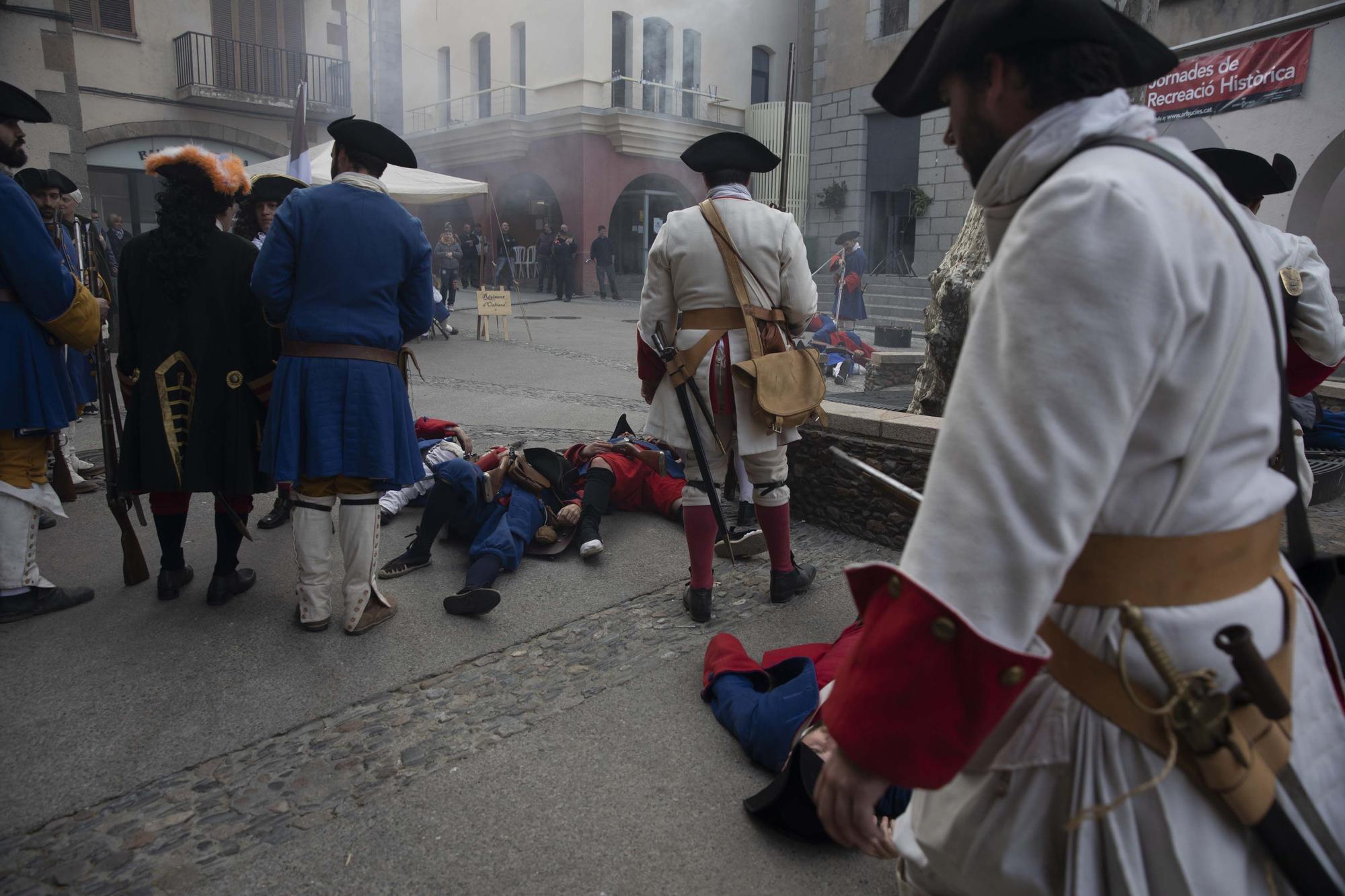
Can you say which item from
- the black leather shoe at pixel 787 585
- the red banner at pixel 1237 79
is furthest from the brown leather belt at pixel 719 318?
the red banner at pixel 1237 79

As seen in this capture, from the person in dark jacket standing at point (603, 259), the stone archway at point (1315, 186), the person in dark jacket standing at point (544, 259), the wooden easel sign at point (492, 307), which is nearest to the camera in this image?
the stone archway at point (1315, 186)

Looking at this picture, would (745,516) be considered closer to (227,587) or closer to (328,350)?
(328,350)

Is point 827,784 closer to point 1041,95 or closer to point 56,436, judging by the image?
point 1041,95

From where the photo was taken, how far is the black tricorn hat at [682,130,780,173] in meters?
3.53

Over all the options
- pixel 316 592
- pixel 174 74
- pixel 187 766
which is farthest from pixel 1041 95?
pixel 174 74

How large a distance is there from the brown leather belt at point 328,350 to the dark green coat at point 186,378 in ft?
1.20

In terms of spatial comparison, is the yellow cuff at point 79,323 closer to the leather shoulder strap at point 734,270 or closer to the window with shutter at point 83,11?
the leather shoulder strap at point 734,270

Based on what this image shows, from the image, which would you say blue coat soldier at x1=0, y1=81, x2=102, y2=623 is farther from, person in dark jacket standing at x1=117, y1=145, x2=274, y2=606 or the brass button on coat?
the brass button on coat

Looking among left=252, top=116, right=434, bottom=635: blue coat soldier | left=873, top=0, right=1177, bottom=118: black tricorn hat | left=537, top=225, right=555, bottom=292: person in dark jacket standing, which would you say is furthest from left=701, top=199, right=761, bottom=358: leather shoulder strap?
left=537, top=225, right=555, bottom=292: person in dark jacket standing

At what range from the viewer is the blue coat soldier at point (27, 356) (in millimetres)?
3238

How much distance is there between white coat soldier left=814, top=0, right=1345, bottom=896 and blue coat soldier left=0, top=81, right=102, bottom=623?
3.38 meters

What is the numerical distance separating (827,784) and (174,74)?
20.1 m

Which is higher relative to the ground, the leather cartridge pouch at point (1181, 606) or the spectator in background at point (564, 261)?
the spectator in background at point (564, 261)

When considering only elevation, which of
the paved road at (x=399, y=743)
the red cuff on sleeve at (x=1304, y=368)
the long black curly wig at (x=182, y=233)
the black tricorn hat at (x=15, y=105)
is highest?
the black tricorn hat at (x=15, y=105)
